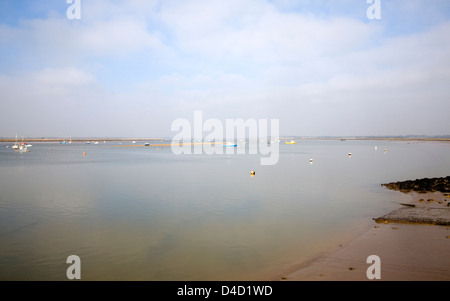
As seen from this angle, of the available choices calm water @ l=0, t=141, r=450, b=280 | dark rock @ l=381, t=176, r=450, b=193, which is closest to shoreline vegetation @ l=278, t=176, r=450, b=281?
calm water @ l=0, t=141, r=450, b=280

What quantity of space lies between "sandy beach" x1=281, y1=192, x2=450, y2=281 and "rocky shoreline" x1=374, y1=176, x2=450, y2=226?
4 centimetres

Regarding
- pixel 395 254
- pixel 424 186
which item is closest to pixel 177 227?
pixel 395 254

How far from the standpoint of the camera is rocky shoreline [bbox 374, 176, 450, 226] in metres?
15.2

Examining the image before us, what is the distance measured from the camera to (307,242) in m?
12.9

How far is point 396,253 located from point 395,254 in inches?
4.8

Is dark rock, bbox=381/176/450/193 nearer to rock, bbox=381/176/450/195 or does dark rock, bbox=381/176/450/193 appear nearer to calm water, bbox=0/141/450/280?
rock, bbox=381/176/450/195

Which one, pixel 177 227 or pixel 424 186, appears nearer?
pixel 177 227

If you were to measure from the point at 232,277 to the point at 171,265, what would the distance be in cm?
237

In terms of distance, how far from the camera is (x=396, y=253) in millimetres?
10820

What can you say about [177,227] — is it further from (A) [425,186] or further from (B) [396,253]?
(A) [425,186]
